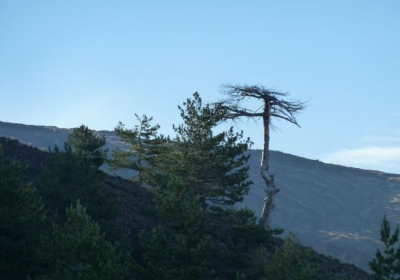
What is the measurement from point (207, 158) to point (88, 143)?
24.8 ft

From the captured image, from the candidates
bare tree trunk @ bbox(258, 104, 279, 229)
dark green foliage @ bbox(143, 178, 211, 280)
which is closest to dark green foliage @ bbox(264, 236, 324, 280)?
dark green foliage @ bbox(143, 178, 211, 280)

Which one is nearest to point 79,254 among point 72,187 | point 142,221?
point 72,187

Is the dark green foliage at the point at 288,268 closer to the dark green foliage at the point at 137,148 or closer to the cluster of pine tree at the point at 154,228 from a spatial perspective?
the cluster of pine tree at the point at 154,228

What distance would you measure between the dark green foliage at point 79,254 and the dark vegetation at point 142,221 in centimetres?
4

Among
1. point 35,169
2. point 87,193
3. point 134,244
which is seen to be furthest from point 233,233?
point 35,169

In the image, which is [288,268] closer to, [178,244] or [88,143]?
[178,244]

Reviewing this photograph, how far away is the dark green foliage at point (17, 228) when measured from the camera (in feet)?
75.9

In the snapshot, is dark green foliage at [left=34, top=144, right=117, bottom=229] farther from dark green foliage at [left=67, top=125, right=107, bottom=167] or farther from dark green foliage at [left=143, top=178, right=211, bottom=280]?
dark green foliage at [left=67, top=125, right=107, bottom=167]

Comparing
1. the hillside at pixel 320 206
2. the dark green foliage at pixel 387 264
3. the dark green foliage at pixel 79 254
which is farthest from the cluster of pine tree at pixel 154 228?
the hillside at pixel 320 206

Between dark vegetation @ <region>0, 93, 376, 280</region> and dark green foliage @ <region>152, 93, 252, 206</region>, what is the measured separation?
7 centimetres

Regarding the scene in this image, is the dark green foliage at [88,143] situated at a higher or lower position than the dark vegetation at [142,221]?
higher

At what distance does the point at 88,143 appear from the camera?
4062 centimetres

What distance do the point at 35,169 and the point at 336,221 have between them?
141449 mm

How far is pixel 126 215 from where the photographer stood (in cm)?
3550
